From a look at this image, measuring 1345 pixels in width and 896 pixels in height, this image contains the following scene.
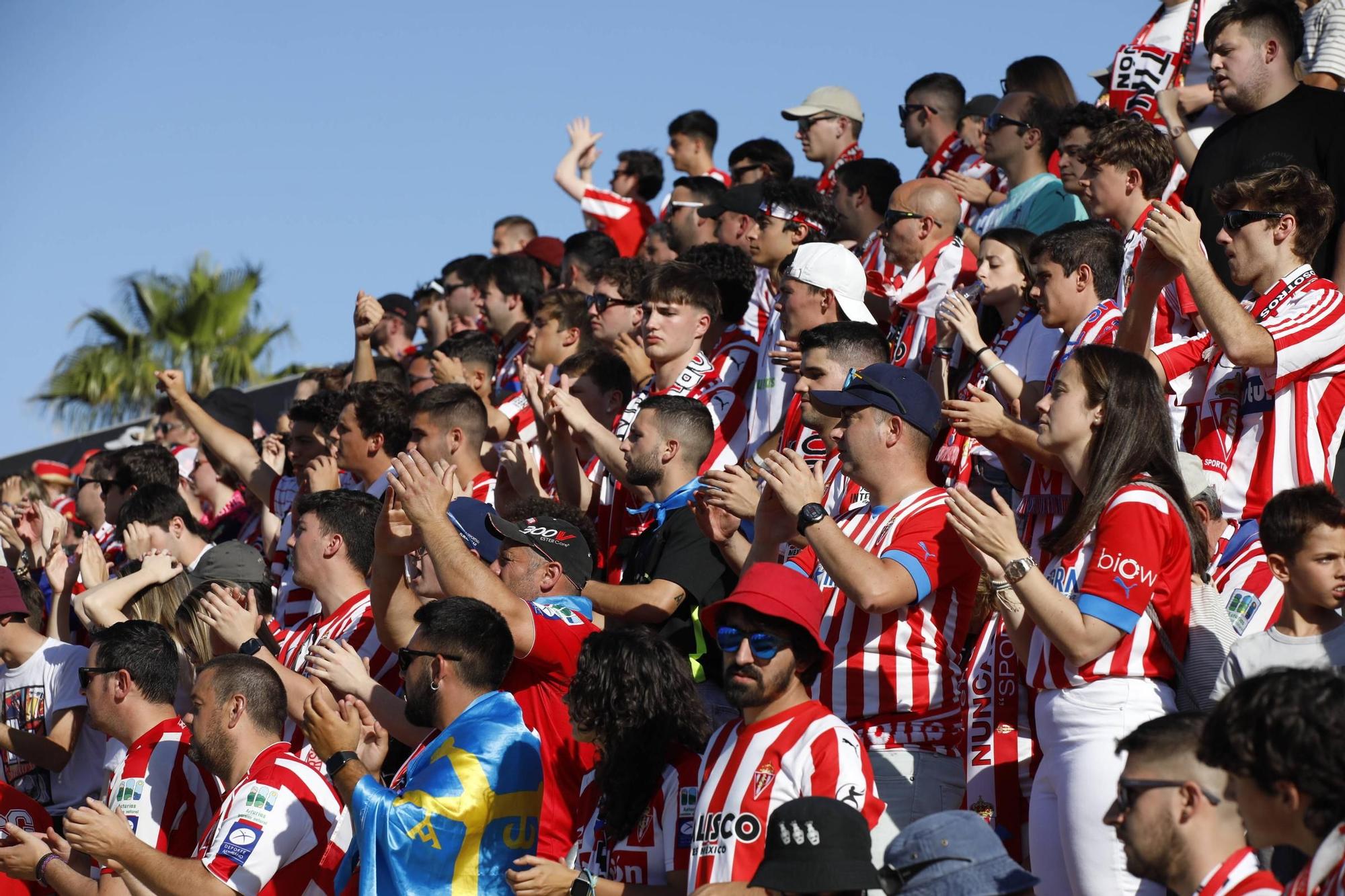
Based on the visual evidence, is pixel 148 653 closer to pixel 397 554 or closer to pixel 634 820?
pixel 397 554

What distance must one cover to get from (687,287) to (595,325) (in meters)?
1.50

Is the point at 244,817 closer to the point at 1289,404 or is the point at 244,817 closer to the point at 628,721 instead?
the point at 628,721

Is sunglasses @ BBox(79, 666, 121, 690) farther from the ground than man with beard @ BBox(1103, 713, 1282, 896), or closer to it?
farther from the ground

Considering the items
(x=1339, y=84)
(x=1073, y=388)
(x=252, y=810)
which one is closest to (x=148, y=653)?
(x=252, y=810)

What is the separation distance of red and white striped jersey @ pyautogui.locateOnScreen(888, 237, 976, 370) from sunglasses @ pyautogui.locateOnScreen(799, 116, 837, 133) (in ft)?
15.0

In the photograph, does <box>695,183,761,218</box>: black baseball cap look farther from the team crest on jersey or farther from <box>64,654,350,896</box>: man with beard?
the team crest on jersey

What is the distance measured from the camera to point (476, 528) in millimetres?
6289

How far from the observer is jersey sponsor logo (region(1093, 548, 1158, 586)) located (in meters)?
4.40

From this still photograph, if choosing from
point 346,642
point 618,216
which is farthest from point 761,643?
point 618,216

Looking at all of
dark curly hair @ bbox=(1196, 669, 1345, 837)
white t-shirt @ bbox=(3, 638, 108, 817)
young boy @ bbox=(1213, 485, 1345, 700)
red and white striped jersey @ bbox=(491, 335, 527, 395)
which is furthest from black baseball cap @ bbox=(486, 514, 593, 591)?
red and white striped jersey @ bbox=(491, 335, 527, 395)

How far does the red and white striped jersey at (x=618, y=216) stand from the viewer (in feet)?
47.7

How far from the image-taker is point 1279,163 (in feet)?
19.3

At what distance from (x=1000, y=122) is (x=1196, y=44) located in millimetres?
1269

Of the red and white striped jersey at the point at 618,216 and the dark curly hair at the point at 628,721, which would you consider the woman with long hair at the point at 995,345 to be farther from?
the red and white striped jersey at the point at 618,216
